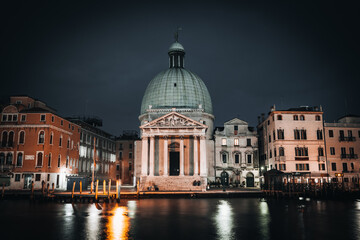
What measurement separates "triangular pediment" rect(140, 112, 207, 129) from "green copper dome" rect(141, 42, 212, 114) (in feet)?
34.5

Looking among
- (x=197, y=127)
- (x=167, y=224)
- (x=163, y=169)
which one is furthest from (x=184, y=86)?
(x=167, y=224)

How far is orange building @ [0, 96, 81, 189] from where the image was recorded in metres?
47.3

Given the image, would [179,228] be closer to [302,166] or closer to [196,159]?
[196,159]

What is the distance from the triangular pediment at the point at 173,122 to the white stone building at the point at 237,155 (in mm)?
9634

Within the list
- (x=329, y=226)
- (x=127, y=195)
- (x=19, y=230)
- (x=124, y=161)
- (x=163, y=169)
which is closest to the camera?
(x=19, y=230)

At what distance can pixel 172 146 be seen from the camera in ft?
179

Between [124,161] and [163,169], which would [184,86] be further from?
[124,161]

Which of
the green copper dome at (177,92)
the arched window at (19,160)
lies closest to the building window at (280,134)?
the green copper dome at (177,92)

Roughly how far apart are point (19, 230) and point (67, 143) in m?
41.3

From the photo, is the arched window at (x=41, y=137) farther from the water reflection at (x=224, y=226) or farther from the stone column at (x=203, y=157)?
the water reflection at (x=224, y=226)

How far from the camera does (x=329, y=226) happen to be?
1662 cm

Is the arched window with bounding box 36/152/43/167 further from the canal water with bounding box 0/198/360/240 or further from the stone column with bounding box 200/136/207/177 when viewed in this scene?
the canal water with bounding box 0/198/360/240

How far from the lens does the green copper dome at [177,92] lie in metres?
65.4

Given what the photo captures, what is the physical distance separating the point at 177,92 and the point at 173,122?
1372cm
